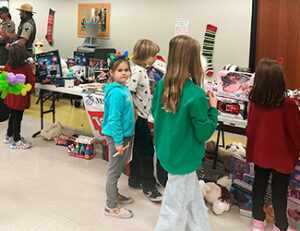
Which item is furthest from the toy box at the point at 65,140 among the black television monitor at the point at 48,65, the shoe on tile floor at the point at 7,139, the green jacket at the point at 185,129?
the green jacket at the point at 185,129

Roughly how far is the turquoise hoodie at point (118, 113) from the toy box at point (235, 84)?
2.71 feet

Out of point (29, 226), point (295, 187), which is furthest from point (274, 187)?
point (29, 226)

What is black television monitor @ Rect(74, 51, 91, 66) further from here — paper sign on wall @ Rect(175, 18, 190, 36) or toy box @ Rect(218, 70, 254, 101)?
toy box @ Rect(218, 70, 254, 101)

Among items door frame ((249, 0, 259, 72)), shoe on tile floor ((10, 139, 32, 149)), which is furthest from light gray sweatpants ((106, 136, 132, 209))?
door frame ((249, 0, 259, 72))

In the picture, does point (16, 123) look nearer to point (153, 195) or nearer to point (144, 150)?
point (144, 150)

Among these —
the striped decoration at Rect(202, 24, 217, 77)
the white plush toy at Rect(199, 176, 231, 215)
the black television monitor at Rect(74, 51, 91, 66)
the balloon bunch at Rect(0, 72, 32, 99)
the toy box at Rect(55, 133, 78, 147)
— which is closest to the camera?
the white plush toy at Rect(199, 176, 231, 215)

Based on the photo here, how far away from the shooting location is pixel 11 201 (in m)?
2.49

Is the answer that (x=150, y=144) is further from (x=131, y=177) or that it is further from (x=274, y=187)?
(x=274, y=187)

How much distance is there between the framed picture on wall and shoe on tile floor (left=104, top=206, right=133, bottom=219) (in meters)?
4.49

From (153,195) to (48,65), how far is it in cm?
226

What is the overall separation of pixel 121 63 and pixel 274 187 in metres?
1.33

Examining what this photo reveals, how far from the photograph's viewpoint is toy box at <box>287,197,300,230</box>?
7.24 ft

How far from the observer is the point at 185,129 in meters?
1.60

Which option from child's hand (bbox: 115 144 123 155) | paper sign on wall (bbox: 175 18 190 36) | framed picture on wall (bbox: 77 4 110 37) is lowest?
child's hand (bbox: 115 144 123 155)
